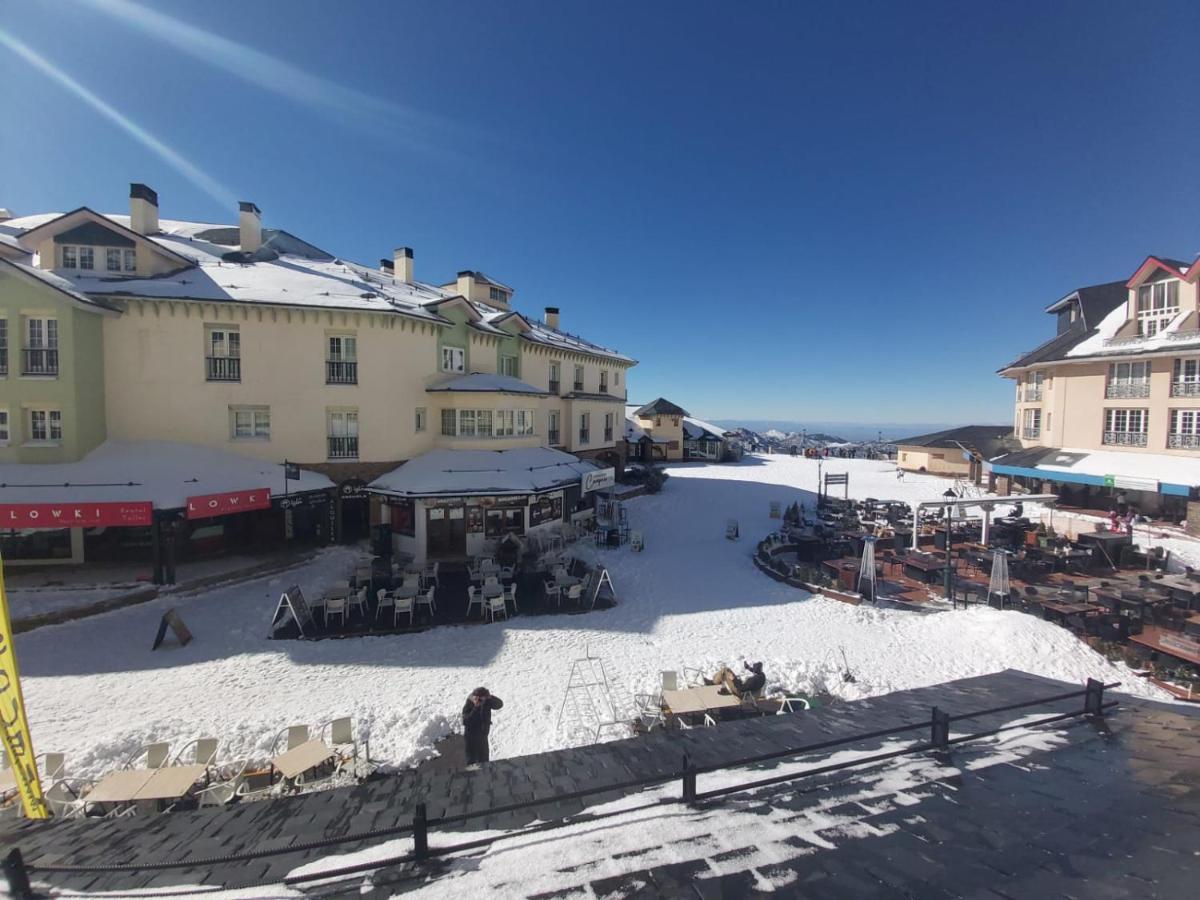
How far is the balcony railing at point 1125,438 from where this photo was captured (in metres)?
25.8

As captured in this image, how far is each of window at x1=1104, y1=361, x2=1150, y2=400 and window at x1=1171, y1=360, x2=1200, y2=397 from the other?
3.56ft

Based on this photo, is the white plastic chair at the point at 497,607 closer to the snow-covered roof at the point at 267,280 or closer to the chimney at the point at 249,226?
the snow-covered roof at the point at 267,280

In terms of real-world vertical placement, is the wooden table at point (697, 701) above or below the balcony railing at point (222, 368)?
below

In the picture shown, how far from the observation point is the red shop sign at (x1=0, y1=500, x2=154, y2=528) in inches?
551

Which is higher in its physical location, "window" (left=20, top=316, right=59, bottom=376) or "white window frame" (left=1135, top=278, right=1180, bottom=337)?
"white window frame" (left=1135, top=278, right=1180, bottom=337)

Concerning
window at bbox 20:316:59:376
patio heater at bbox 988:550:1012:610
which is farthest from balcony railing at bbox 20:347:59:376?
patio heater at bbox 988:550:1012:610

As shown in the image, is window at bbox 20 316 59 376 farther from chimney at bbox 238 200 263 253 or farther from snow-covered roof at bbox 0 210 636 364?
chimney at bbox 238 200 263 253

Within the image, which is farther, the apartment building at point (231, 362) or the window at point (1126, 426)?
the window at point (1126, 426)

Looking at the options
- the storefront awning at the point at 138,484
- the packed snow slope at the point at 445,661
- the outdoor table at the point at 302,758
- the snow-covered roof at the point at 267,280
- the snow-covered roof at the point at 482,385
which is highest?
the snow-covered roof at the point at 267,280

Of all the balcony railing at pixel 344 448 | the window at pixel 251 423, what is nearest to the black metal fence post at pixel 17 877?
the balcony railing at pixel 344 448

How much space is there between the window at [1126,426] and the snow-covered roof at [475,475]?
97.4ft

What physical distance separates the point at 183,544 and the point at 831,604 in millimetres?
22944

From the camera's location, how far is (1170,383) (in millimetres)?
24453

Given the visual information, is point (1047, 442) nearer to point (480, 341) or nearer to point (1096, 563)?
point (1096, 563)
